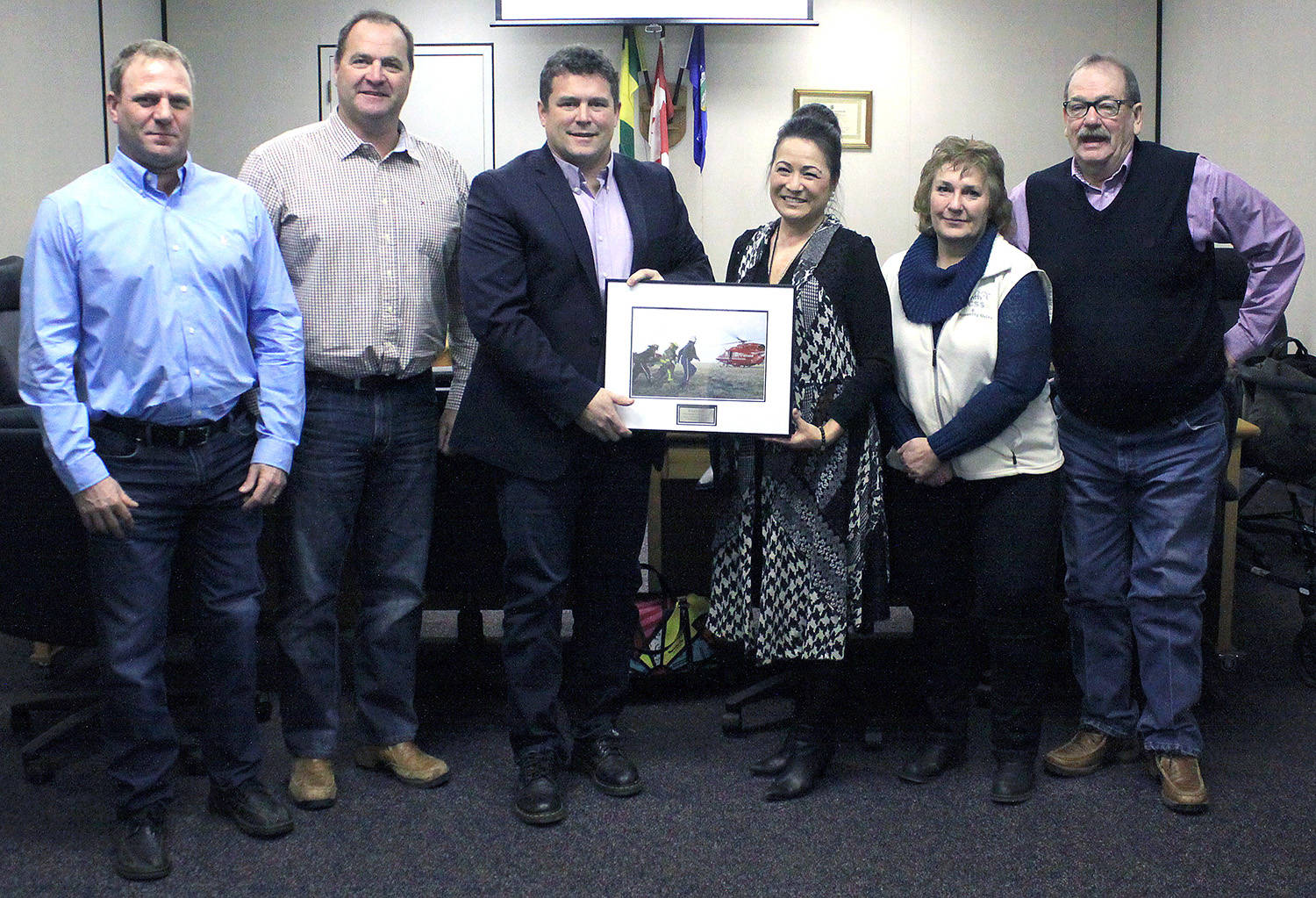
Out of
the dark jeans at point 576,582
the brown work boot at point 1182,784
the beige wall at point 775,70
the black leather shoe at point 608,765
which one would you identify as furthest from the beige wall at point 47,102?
the brown work boot at point 1182,784

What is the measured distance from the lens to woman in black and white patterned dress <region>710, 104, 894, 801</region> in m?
2.18

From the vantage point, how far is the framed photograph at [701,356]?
2.15 meters

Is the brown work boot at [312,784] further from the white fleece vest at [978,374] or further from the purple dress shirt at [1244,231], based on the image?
the purple dress shirt at [1244,231]

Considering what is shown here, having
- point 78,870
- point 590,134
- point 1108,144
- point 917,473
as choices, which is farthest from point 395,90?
point 78,870

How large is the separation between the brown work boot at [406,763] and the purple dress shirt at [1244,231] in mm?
1584

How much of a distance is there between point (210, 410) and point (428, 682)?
1.18 meters

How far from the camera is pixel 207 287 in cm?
197

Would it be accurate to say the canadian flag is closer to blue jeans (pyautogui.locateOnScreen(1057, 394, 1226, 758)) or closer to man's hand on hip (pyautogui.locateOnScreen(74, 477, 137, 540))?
blue jeans (pyautogui.locateOnScreen(1057, 394, 1226, 758))

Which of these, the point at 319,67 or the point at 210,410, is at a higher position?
the point at 319,67

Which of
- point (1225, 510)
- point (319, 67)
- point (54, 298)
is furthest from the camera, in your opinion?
point (319, 67)

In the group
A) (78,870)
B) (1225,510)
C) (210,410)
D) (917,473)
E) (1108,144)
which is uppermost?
(1108,144)

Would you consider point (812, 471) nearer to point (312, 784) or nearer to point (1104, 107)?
point (1104, 107)

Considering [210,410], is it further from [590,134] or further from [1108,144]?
[1108,144]

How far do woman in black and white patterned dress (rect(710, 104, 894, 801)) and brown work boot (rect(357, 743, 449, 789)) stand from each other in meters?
0.66
